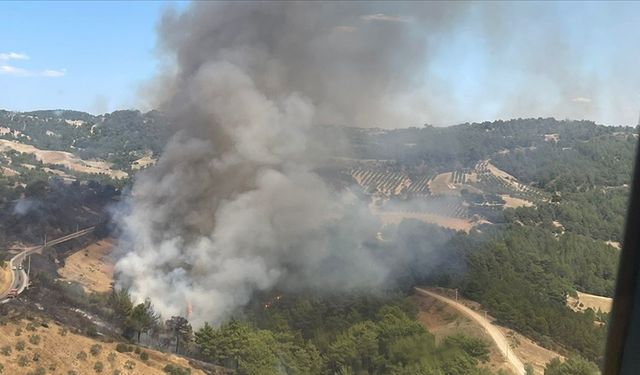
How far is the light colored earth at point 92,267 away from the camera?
26328mm

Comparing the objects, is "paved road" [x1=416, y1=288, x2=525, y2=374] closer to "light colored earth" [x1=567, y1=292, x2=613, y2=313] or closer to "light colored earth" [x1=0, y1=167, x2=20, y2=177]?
"light colored earth" [x1=567, y1=292, x2=613, y2=313]

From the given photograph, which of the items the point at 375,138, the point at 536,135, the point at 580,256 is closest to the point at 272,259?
the point at 580,256

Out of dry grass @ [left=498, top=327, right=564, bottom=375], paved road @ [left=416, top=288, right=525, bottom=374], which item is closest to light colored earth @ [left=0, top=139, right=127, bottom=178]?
paved road @ [left=416, top=288, right=525, bottom=374]

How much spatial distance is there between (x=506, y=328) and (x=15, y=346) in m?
15.7

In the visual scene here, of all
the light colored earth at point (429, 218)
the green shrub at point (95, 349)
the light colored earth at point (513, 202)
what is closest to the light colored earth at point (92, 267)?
the green shrub at point (95, 349)

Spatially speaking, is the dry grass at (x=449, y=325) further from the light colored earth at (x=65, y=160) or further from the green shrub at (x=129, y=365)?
the light colored earth at (x=65, y=160)

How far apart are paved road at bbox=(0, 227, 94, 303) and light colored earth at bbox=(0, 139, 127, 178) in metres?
27.1

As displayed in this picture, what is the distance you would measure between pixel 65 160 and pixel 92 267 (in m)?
41.8

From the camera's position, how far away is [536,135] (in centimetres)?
7538

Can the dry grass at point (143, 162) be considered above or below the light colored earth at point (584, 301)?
above

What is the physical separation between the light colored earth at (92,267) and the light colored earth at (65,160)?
28.8 meters

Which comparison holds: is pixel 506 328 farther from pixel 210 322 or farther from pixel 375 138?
pixel 375 138

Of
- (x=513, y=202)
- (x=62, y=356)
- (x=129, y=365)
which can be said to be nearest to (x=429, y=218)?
(x=513, y=202)

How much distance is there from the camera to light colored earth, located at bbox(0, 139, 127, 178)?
62938mm
